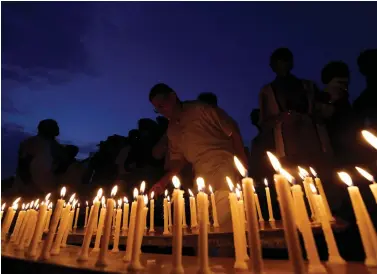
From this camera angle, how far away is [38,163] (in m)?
6.45

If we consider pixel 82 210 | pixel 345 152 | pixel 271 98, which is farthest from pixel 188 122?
pixel 82 210

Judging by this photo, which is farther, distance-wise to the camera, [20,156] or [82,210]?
[82,210]

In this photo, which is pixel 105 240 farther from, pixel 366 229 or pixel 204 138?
pixel 204 138

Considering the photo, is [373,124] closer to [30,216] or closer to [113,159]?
[30,216]

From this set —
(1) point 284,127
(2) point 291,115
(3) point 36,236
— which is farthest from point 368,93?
(3) point 36,236

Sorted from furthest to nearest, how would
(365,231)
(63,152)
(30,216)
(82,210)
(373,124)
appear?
(82,210) < (63,152) < (373,124) < (30,216) < (365,231)

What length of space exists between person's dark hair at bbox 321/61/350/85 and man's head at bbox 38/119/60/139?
20.1 ft

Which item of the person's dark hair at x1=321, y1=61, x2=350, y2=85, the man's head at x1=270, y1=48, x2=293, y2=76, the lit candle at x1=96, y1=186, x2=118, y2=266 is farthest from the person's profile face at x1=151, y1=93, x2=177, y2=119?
the lit candle at x1=96, y1=186, x2=118, y2=266

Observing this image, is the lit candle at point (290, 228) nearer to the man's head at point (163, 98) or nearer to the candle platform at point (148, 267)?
the candle platform at point (148, 267)

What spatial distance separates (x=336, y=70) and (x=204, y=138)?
7.58ft

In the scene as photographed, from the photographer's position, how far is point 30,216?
110 inches

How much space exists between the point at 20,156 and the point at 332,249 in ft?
23.0

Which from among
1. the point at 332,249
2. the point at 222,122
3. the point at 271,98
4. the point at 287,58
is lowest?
the point at 332,249

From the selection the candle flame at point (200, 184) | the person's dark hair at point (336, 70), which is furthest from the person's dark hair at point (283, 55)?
the candle flame at point (200, 184)
